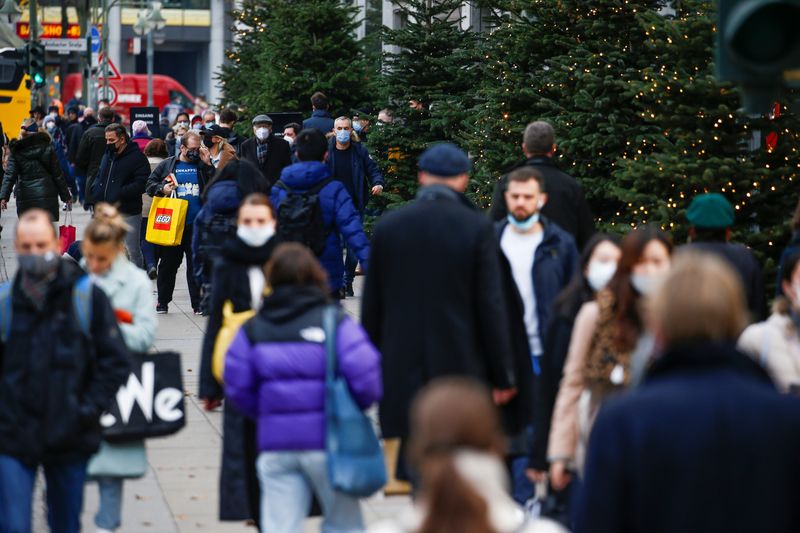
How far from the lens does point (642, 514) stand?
12.6 ft

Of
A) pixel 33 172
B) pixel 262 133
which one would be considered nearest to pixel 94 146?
pixel 33 172

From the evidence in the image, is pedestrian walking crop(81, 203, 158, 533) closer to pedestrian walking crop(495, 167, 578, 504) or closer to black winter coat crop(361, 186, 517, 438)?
black winter coat crop(361, 186, 517, 438)

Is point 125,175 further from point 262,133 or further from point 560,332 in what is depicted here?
point 560,332

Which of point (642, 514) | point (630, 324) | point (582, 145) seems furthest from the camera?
point (582, 145)

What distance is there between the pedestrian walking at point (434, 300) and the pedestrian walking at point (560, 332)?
0.51m

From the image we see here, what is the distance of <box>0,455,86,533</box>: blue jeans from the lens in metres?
6.39

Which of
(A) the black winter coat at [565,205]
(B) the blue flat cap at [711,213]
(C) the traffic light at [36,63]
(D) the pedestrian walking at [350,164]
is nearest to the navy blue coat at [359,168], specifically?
(D) the pedestrian walking at [350,164]

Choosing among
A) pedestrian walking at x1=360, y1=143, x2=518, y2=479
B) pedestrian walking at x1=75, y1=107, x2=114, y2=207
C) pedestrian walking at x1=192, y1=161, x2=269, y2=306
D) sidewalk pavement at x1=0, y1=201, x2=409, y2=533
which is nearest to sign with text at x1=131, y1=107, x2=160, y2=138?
pedestrian walking at x1=75, y1=107, x2=114, y2=207

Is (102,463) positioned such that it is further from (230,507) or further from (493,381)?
(493,381)

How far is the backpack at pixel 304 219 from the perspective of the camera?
445 inches

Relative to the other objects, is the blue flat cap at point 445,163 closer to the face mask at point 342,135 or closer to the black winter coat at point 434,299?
the black winter coat at point 434,299

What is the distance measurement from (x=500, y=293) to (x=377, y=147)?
14173 millimetres

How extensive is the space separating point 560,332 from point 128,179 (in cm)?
1210

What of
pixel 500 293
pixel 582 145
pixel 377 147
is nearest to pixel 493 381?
pixel 500 293
